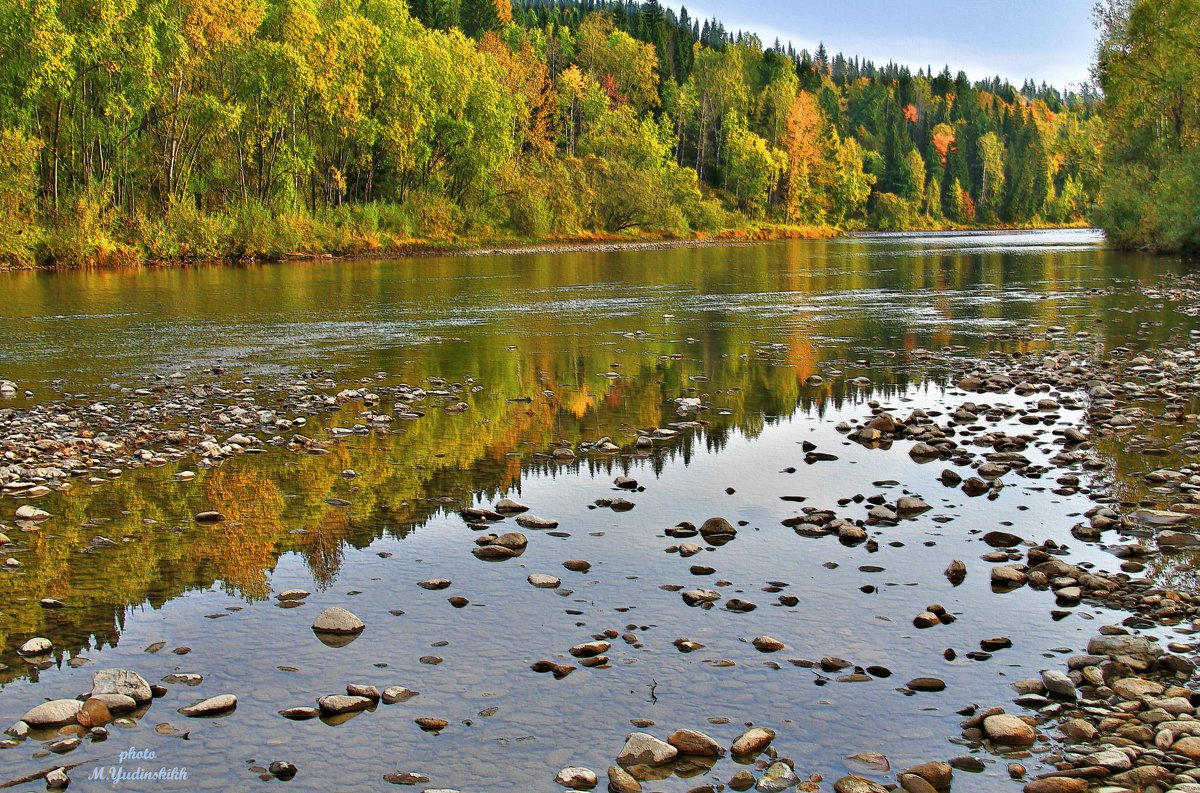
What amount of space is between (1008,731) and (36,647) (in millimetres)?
6652

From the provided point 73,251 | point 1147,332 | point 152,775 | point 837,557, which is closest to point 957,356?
point 1147,332

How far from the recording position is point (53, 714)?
645 centimetres

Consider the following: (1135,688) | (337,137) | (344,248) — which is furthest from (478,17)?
(1135,688)

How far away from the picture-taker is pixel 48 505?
36.5 feet

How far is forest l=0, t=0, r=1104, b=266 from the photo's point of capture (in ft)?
174

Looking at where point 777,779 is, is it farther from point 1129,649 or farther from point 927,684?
point 1129,649

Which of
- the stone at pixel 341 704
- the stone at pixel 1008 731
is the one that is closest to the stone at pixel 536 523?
the stone at pixel 341 704

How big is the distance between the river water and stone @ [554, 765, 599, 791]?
0.15 metres

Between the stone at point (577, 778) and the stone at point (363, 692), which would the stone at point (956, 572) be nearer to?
the stone at point (577, 778)

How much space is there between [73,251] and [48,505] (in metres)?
47.0

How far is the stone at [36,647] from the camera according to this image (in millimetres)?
7477

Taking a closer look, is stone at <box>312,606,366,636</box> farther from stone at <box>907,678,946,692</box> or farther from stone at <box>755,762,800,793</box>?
stone at <box>907,678,946,692</box>

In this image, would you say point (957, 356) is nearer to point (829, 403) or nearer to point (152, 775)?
point (829, 403)

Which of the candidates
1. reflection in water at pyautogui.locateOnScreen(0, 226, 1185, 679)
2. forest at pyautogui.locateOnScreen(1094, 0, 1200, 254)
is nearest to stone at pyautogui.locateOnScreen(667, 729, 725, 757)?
reflection in water at pyautogui.locateOnScreen(0, 226, 1185, 679)
